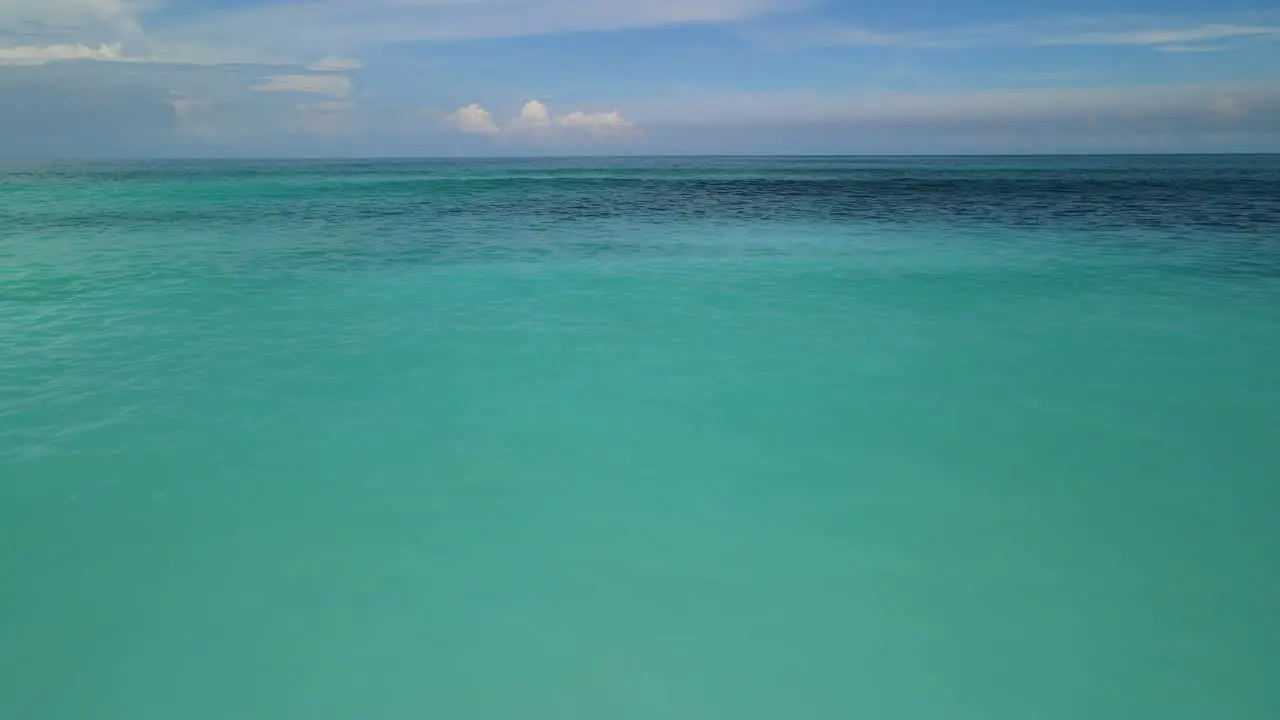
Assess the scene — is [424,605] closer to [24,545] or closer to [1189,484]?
[24,545]

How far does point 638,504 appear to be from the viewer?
235 inches

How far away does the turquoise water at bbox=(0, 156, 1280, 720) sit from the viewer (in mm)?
4109

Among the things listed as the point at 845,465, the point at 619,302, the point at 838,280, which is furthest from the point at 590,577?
the point at 838,280

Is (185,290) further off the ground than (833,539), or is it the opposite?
(185,290)

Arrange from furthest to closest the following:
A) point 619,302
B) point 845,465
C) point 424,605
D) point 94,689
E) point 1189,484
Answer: point 619,302 < point 845,465 < point 1189,484 < point 424,605 < point 94,689

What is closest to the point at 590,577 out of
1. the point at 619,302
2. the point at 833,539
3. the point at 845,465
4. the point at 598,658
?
the point at 598,658

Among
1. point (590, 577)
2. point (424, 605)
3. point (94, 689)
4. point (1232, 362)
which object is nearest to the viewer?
point (94, 689)

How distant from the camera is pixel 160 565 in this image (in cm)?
495

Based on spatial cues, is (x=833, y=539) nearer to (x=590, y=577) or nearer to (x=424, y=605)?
(x=590, y=577)

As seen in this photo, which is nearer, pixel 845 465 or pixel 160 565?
pixel 160 565

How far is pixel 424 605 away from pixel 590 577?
3.75 ft

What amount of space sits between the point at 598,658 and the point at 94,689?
290 cm

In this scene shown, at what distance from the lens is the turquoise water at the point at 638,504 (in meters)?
4.11

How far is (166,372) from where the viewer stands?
335 inches
